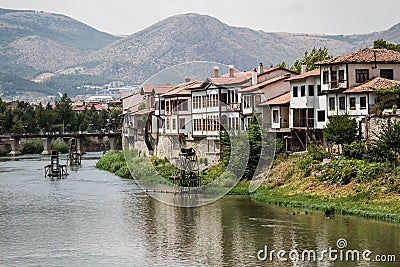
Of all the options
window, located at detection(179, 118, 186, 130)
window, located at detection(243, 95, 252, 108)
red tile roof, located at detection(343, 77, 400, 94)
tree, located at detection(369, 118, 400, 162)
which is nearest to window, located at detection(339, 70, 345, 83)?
red tile roof, located at detection(343, 77, 400, 94)

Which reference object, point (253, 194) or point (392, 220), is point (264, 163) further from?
point (392, 220)

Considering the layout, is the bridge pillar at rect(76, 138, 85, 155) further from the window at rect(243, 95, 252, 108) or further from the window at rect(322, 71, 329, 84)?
the window at rect(322, 71, 329, 84)

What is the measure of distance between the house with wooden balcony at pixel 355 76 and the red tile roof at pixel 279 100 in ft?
15.2

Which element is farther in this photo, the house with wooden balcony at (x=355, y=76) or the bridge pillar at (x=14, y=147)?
the bridge pillar at (x=14, y=147)

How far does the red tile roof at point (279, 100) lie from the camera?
57.1m

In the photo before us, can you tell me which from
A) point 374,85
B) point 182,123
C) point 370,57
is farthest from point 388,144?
point 182,123

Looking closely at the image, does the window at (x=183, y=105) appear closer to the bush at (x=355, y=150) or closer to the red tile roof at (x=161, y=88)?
the red tile roof at (x=161, y=88)

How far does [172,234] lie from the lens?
36062 mm

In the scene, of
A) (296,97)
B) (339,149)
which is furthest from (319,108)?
(339,149)

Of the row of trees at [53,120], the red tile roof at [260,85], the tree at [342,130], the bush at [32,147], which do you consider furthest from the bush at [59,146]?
the tree at [342,130]

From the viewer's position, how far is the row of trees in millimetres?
132125

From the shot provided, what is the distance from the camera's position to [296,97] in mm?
55781

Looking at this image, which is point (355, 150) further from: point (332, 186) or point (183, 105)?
point (183, 105)

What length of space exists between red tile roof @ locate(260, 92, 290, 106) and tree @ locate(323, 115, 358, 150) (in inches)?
342
